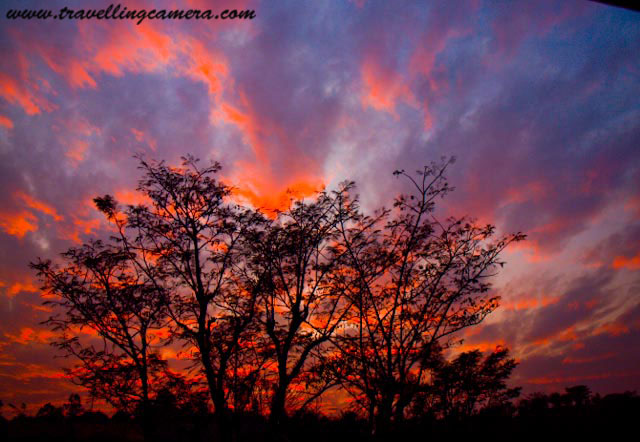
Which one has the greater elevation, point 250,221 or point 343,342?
point 250,221

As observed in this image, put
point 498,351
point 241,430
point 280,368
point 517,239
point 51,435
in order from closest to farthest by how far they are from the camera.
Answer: point 51,435 → point 517,239 → point 280,368 → point 241,430 → point 498,351

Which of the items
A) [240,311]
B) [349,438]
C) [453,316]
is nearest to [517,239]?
[453,316]

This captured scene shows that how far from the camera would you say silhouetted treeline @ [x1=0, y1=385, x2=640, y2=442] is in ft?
31.9

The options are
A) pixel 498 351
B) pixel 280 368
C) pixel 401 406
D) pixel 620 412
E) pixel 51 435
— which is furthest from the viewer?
pixel 498 351

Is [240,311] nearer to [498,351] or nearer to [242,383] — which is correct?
[242,383]

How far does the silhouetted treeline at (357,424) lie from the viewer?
31.9 feet

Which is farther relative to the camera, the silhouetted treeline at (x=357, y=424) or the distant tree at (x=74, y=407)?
the distant tree at (x=74, y=407)

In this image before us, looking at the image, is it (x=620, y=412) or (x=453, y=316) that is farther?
(x=453, y=316)

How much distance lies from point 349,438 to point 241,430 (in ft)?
31.8

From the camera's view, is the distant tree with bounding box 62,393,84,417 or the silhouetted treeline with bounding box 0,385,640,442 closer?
the silhouetted treeline with bounding box 0,385,640,442

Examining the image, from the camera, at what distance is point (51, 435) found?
49.8 feet

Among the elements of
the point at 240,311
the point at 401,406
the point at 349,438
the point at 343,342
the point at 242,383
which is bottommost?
the point at 349,438

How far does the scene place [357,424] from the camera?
1636 cm

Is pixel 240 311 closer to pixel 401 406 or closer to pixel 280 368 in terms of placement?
pixel 280 368
